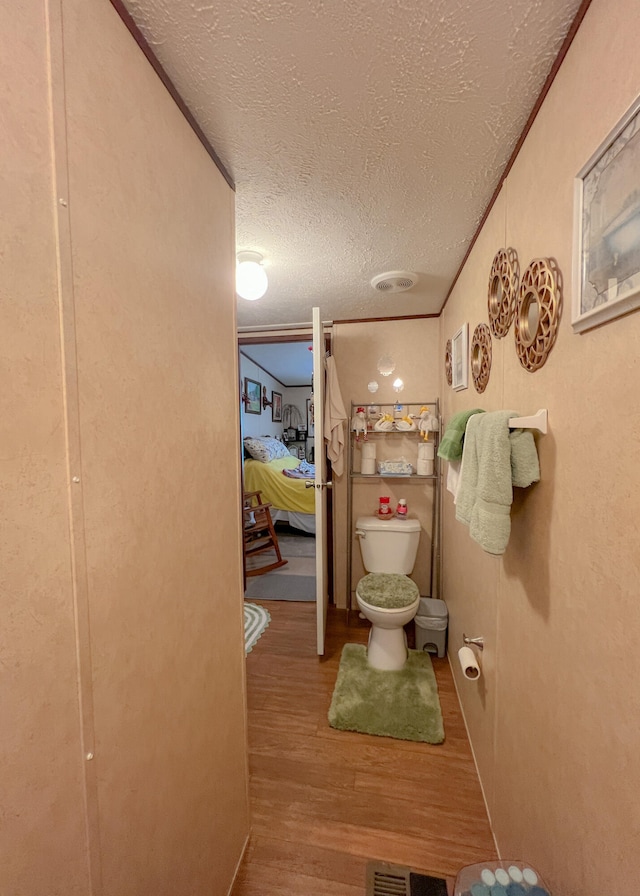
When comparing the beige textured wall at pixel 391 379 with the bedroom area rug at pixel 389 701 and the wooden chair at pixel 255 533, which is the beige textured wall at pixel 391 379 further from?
the wooden chair at pixel 255 533

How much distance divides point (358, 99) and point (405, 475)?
190 cm

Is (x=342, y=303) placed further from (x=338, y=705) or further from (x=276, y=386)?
(x=276, y=386)

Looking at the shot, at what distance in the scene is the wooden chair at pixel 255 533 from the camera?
336 centimetres

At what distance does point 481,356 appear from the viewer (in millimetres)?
1376

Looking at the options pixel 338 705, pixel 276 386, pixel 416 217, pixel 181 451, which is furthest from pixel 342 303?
pixel 276 386

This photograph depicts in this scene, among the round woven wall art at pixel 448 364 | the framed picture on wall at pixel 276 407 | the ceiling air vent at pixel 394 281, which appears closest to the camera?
the ceiling air vent at pixel 394 281

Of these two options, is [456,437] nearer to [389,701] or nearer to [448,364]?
[448,364]

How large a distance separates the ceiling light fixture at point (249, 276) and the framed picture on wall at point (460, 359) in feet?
3.21

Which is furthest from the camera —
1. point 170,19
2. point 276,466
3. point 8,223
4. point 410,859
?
point 276,466

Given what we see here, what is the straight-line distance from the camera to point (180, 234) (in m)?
0.81

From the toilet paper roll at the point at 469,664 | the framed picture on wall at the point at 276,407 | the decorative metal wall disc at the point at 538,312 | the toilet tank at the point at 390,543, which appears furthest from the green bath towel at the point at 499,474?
the framed picture on wall at the point at 276,407

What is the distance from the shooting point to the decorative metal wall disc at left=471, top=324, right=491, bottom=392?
4.31ft

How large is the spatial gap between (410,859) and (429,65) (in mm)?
2215

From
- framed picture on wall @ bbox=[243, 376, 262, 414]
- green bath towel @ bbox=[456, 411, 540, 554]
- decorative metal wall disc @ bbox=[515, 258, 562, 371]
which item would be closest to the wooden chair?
framed picture on wall @ bbox=[243, 376, 262, 414]
